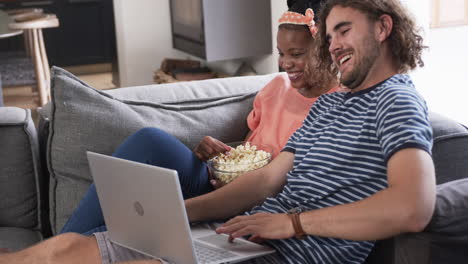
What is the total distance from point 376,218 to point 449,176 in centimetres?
51

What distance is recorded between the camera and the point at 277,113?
7.02 ft

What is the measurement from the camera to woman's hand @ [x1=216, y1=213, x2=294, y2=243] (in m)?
1.52

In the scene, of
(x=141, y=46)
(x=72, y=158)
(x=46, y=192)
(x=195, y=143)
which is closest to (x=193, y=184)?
(x=195, y=143)

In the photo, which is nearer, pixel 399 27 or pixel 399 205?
pixel 399 205

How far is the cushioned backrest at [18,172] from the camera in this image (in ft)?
6.91

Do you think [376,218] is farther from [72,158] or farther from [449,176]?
[72,158]

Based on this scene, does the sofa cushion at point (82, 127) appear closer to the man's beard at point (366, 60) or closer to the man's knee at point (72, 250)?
the man's knee at point (72, 250)

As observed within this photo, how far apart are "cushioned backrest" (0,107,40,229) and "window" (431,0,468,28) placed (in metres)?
3.39

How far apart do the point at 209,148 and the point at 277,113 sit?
0.83 feet

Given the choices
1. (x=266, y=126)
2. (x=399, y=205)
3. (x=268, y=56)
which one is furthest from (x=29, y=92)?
(x=399, y=205)

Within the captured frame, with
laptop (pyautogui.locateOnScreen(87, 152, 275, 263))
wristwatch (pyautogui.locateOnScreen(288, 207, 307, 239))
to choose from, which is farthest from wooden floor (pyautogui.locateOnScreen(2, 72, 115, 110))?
wristwatch (pyautogui.locateOnScreen(288, 207, 307, 239))

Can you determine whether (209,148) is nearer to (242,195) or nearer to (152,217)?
(242,195)

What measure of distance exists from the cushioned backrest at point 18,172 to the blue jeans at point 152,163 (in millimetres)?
295

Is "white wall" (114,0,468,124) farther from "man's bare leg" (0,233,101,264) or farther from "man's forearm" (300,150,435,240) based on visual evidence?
"man's bare leg" (0,233,101,264)
